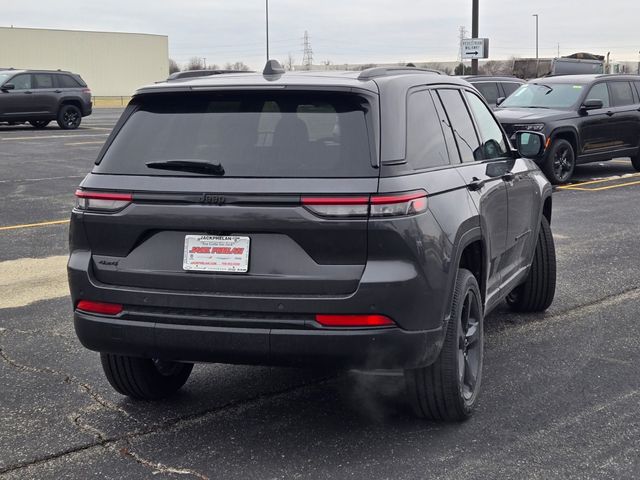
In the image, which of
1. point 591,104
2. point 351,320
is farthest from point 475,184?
point 591,104

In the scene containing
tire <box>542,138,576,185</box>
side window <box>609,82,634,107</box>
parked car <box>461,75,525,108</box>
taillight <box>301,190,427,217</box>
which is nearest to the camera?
taillight <box>301,190,427,217</box>

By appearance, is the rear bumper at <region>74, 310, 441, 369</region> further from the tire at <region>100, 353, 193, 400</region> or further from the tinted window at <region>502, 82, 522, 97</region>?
the tinted window at <region>502, 82, 522, 97</region>

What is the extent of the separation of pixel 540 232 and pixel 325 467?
314cm

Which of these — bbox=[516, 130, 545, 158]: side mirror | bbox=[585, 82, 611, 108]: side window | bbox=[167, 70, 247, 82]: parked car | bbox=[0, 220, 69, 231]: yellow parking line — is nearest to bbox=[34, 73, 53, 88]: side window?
bbox=[0, 220, 69, 231]: yellow parking line

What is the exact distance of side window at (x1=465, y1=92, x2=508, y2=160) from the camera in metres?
5.48

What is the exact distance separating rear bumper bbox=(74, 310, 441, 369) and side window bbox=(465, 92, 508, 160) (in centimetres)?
176

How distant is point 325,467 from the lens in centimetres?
403

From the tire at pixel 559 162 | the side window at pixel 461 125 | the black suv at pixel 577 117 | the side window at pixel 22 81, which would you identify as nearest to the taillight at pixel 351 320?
the side window at pixel 461 125

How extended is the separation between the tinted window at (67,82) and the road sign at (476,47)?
41.5 feet

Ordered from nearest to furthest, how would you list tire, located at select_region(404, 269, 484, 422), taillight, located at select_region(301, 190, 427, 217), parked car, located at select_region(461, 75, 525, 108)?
taillight, located at select_region(301, 190, 427, 217)
tire, located at select_region(404, 269, 484, 422)
parked car, located at select_region(461, 75, 525, 108)

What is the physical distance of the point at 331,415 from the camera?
4.66 m

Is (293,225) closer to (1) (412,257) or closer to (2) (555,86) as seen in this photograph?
(1) (412,257)

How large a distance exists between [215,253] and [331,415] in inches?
46.2

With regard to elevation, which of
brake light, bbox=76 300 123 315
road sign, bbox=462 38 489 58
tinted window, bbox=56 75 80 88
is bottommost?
brake light, bbox=76 300 123 315
